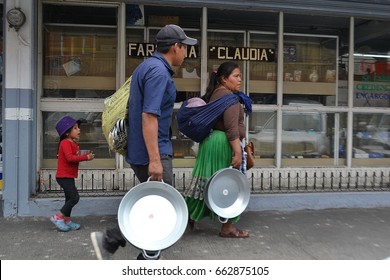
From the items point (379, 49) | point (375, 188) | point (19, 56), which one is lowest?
point (375, 188)

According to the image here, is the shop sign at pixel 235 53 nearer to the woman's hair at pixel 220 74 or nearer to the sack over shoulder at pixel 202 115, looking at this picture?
the woman's hair at pixel 220 74

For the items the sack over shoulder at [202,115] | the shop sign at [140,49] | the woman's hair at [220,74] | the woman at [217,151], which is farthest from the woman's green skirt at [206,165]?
the shop sign at [140,49]

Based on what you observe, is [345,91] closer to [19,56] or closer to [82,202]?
[82,202]

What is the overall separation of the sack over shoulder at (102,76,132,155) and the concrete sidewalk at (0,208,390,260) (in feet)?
3.99

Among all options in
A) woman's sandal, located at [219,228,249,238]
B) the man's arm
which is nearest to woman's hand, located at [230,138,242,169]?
woman's sandal, located at [219,228,249,238]

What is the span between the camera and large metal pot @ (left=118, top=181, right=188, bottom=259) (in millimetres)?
3371

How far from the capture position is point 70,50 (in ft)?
19.5

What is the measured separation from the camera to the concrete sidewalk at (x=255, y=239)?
4.36 metres

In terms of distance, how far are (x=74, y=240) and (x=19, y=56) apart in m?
2.35

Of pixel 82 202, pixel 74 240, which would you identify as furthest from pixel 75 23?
pixel 74 240

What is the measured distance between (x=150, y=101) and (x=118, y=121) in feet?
1.34

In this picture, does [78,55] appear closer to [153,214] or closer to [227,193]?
[227,193]

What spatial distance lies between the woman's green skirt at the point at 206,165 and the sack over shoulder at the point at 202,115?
130 millimetres

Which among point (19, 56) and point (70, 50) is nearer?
point (19, 56)
